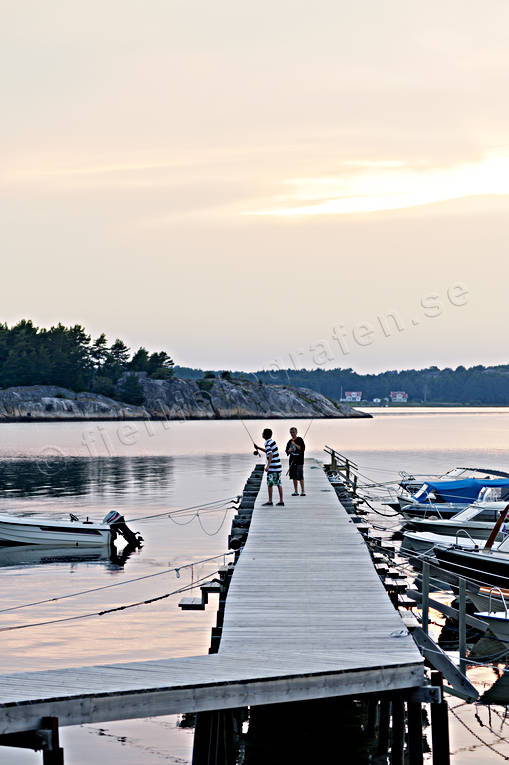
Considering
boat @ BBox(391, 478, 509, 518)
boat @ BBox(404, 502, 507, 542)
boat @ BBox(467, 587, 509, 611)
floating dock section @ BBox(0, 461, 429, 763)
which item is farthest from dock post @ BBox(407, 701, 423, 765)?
boat @ BBox(391, 478, 509, 518)

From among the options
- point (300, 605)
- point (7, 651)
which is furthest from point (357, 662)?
point (7, 651)

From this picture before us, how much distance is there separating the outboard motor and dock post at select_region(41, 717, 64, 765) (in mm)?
26710

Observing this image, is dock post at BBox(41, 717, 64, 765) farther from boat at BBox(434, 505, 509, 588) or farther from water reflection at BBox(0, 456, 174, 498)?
water reflection at BBox(0, 456, 174, 498)

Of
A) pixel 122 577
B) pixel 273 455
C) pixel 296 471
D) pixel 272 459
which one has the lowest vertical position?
pixel 122 577

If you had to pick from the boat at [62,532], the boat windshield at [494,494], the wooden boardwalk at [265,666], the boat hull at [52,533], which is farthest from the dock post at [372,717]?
the boat windshield at [494,494]

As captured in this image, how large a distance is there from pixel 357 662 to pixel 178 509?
41359 millimetres

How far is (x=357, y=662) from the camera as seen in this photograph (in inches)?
455

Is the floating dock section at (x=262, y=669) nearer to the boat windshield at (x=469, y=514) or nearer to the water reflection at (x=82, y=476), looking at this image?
the boat windshield at (x=469, y=514)

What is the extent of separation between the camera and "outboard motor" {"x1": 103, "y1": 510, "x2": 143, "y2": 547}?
36.9 m

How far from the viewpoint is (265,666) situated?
1134cm

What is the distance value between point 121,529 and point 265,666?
26600 mm

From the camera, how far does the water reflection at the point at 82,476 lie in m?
63.2

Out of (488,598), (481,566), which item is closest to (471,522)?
(481,566)

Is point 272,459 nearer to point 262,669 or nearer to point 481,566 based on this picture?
point 481,566
